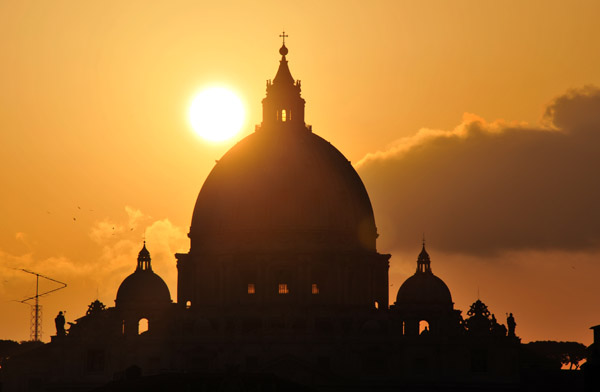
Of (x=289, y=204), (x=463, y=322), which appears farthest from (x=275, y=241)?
(x=463, y=322)

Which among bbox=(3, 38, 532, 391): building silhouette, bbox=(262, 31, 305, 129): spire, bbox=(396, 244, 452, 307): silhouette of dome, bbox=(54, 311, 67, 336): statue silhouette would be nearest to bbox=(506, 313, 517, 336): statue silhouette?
bbox=(3, 38, 532, 391): building silhouette

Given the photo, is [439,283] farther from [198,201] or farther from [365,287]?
[198,201]

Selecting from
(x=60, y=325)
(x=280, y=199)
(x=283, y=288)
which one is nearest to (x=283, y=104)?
(x=280, y=199)

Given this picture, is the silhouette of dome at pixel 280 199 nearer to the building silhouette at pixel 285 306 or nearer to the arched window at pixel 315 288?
the building silhouette at pixel 285 306

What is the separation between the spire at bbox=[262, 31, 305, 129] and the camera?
7726 inches

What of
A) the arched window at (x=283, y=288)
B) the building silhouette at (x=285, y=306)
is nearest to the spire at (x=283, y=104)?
the building silhouette at (x=285, y=306)

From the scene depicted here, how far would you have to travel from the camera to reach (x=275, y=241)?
191375 millimetres

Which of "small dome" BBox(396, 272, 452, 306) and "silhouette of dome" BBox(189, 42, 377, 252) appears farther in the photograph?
"silhouette of dome" BBox(189, 42, 377, 252)

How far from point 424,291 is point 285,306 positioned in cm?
1232

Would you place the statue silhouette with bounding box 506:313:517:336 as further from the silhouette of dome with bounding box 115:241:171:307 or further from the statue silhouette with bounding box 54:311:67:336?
the statue silhouette with bounding box 54:311:67:336

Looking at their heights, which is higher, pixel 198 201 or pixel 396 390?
pixel 198 201

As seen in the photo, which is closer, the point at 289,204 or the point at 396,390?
the point at 396,390

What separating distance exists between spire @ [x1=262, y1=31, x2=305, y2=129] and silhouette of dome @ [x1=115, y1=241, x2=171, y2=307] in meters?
17.4

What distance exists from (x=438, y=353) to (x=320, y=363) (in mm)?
9949
